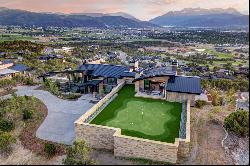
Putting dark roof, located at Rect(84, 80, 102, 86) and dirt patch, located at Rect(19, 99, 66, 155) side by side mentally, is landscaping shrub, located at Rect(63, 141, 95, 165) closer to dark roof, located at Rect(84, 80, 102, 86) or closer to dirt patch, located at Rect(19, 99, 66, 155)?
dirt patch, located at Rect(19, 99, 66, 155)

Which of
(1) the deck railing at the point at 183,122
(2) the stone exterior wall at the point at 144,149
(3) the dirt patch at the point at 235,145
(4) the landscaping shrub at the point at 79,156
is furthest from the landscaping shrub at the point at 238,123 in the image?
(4) the landscaping shrub at the point at 79,156

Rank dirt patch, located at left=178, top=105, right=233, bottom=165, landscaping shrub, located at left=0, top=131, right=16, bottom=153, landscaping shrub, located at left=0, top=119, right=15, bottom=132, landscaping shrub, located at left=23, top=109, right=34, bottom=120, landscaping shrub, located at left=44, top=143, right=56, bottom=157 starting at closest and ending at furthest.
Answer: dirt patch, located at left=178, top=105, right=233, bottom=165 < landscaping shrub, located at left=44, top=143, right=56, bottom=157 < landscaping shrub, located at left=0, top=131, right=16, bottom=153 < landscaping shrub, located at left=0, top=119, right=15, bottom=132 < landscaping shrub, located at left=23, top=109, right=34, bottom=120

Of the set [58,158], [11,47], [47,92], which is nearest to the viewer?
[58,158]

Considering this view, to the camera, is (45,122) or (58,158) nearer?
(58,158)

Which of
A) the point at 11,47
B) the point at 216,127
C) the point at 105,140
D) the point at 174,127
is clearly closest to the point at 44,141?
the point at 105,140

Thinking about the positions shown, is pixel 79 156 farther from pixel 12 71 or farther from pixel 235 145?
pixel 12 71

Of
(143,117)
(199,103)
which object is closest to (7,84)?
(143,117)

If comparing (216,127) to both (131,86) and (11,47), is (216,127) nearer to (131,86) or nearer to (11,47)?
(131,86)

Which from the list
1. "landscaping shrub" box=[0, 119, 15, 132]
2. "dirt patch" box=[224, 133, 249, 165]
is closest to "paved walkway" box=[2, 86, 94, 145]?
"landscaping shrub" box=[0, 119, 15, 132]
